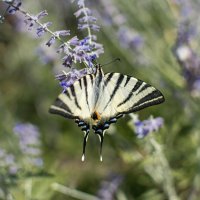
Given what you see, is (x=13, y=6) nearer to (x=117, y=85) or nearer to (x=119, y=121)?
(x=117, y=85)

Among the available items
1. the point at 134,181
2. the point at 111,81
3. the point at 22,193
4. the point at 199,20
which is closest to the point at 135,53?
the point at 199,20

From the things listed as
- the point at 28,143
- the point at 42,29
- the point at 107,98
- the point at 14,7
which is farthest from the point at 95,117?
the point at 28,143

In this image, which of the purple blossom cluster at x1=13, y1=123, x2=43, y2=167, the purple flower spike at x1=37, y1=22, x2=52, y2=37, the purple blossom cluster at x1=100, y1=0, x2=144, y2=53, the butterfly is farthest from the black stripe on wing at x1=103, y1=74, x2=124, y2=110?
the purple blossom cluster at x1=100, y1=0, x2=144, y2=53

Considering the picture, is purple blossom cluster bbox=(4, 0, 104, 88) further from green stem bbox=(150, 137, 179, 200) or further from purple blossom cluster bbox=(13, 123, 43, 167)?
purple blossom cluster bbox=(13, 123, 43, 167)

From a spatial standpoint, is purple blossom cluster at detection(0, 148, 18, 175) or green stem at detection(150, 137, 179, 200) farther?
purple blossom cluster at detection(0, 148, 18, 175)

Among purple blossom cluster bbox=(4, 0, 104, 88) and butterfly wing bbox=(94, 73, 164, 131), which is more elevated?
purple blossom cluster bbox=(4, 0, 104, 88)

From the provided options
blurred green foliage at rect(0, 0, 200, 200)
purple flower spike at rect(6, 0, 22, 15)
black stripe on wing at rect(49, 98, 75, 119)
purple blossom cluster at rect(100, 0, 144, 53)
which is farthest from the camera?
purple blossom cluster at rect(100, 0, 144, 53)

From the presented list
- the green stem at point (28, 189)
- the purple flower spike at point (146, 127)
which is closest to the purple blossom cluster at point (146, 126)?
the purple flower spike at point (146, 127)

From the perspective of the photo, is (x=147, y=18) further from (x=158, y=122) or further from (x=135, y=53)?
(x=158, y=122)
